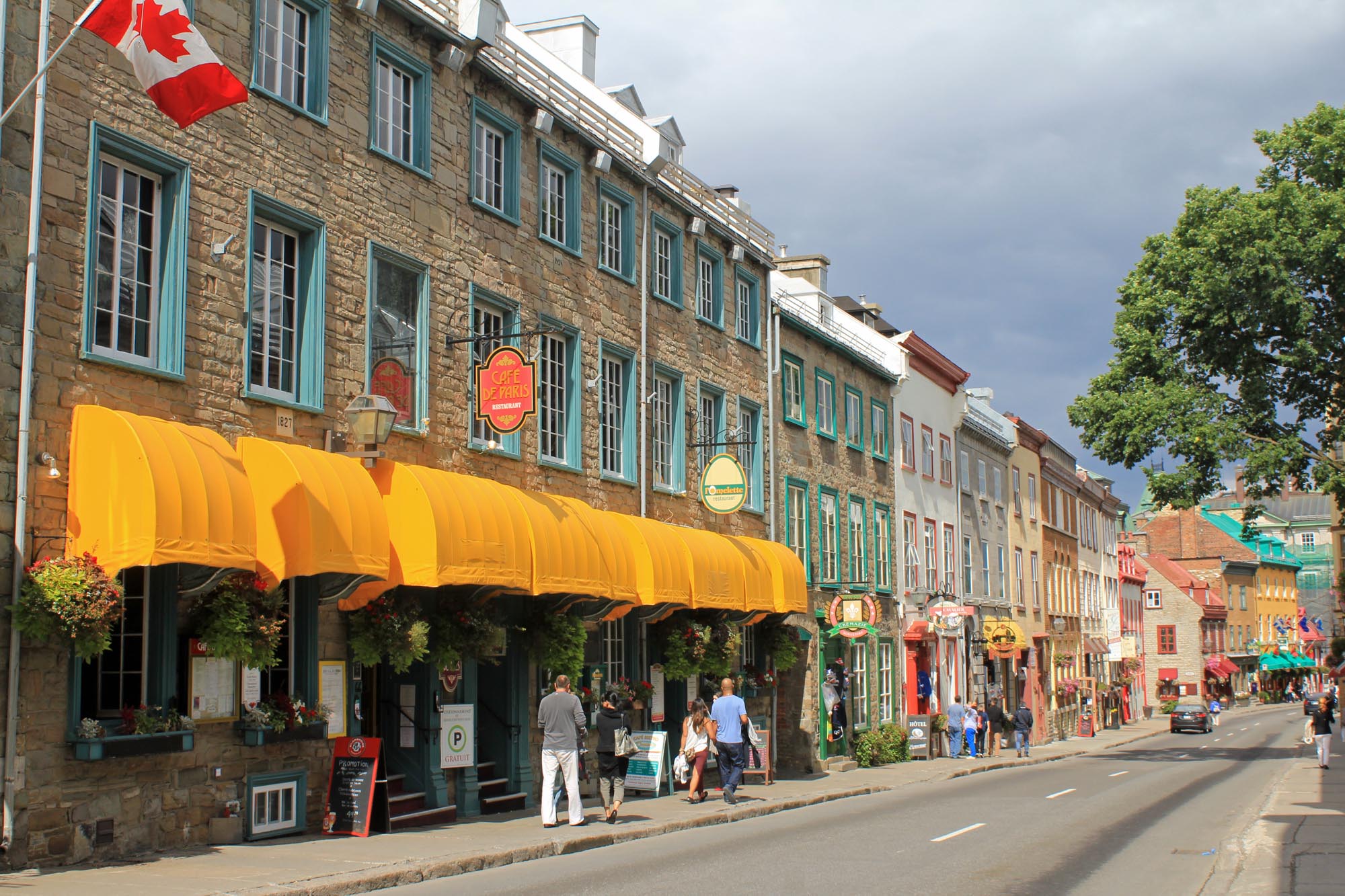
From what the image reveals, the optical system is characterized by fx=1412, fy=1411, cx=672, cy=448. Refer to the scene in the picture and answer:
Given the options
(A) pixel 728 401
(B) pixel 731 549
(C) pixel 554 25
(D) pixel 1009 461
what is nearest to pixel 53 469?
(B) pixel 731 549

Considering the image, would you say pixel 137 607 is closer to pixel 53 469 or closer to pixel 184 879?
pixel 53 469

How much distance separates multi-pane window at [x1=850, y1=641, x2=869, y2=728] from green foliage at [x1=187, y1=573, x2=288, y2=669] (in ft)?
67.4

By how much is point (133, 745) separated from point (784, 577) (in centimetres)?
1557

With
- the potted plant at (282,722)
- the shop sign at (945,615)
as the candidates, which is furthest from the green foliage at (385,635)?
the shop sign at (945,615)

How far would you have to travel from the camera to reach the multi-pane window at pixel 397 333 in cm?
1677

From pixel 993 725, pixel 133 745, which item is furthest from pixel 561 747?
pixel 993 725

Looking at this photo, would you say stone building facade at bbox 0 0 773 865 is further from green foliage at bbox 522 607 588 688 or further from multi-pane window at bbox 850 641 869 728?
multi-pane window at bbox 850 641 869 728

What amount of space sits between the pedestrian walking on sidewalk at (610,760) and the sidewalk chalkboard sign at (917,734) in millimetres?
18180

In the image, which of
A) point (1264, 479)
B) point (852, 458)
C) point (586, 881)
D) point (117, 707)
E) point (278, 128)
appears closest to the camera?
point (586, 881)

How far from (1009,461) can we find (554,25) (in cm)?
2691

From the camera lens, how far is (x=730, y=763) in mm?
19828

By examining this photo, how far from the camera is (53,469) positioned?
12.1 m

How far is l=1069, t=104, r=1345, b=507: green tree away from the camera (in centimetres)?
3031

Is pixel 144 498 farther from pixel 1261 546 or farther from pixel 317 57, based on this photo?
pixel 1261 546
